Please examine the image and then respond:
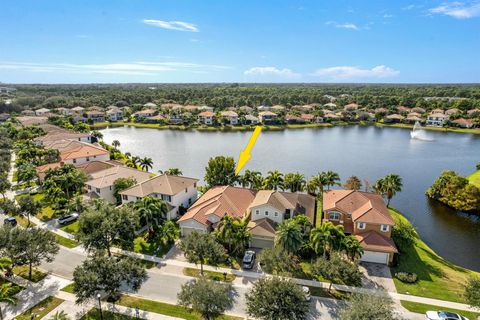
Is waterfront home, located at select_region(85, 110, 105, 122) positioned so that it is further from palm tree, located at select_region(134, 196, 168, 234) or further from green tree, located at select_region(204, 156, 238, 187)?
palm tree, located at select_region(134, 196, 168, 234)

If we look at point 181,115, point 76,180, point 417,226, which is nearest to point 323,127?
point 181,115

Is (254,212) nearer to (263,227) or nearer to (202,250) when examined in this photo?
(263,227)

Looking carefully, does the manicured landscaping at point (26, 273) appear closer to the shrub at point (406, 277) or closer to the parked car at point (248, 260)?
the parked car at point (248, 260)

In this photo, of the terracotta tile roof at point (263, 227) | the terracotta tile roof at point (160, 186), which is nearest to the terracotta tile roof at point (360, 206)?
the terracotta tile roof at point (263, 227)

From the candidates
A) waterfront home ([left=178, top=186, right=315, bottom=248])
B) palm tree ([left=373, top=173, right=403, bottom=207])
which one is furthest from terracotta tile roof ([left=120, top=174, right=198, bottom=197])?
palm tree ([left=373, top=173, right=403, bottom=207])

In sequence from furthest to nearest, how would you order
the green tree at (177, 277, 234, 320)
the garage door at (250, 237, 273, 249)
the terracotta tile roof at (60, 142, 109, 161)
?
1. the terracotta tile roof at (60, 142, 109, 161)
2. the garage door at (250, 237, 273, 249)
3. the green tree at (177, 277, 234, 320)

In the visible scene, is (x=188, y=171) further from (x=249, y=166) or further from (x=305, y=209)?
(x=305, y=209)

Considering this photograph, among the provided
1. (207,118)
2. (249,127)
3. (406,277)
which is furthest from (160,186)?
(207,118)
